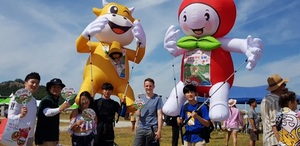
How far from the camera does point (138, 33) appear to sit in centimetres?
620

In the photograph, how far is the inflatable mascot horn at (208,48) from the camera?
5.52m

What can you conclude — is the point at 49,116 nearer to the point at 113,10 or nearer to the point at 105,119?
the point at 105,119

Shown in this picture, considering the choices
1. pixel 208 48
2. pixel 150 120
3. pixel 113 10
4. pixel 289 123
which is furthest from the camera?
pixel 113 10

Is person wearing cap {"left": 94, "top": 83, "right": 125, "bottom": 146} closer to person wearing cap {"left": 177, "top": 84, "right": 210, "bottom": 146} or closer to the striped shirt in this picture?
person wearing cap {"left": 177, "top": 84, "right": 210, "bottom": 146}

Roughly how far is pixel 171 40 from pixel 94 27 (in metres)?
1.37

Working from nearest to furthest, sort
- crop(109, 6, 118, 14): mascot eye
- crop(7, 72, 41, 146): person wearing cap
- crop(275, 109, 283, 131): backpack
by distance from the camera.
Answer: crop(275, 109, 283, 131): backpack → crop(7, 72, 41, 146): person wearing cap → crop(109, 6, 118, 14): mascot eye

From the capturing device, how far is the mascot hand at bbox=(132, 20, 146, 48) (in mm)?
6180

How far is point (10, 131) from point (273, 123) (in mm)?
2960

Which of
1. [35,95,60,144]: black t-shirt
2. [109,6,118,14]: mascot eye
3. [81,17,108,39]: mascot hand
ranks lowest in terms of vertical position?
[35,95,60,144]: black t-shirt

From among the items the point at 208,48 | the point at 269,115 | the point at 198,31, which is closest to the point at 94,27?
the point at 198,31

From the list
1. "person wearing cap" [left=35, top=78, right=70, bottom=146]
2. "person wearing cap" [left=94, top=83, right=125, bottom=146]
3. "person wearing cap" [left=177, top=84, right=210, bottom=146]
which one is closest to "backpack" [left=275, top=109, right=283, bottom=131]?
"person wearing cap" [left=177, top=84, right=210, bottom=146]

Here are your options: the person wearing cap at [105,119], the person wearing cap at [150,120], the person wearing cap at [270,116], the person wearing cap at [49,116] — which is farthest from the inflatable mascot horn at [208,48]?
the person wearing cap at [49,116]

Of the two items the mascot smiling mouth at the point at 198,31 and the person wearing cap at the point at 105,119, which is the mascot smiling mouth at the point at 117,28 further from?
the person wearing cap at the point at 105,119

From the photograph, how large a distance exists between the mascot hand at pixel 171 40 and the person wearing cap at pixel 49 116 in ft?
7.52
